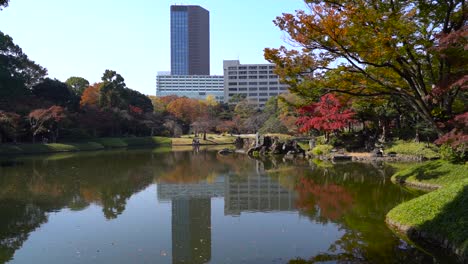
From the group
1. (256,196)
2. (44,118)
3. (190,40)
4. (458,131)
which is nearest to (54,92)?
(44,118)

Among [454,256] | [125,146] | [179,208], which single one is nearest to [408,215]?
[454,256]

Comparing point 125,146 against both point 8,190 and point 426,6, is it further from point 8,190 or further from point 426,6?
point 426,6

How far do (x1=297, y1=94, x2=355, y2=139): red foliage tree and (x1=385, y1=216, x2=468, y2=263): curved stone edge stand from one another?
1837 cm

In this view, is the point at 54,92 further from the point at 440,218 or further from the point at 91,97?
the point at 440,218

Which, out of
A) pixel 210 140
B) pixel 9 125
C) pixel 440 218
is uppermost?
pixel 9 125

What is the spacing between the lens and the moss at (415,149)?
74.6 ft

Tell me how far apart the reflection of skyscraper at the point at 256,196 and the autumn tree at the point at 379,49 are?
370cm

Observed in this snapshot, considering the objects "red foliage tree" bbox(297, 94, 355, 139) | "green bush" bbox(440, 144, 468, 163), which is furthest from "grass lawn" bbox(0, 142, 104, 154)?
"green bush" bbox(440, 144, 468, 163)

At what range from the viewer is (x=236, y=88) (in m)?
111

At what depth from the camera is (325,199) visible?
1279 cm

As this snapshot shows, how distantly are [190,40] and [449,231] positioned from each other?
144m

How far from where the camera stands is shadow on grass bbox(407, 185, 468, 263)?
6.89 meters

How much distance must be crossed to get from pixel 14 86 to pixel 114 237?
112ft

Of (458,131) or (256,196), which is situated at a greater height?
(458,131)
